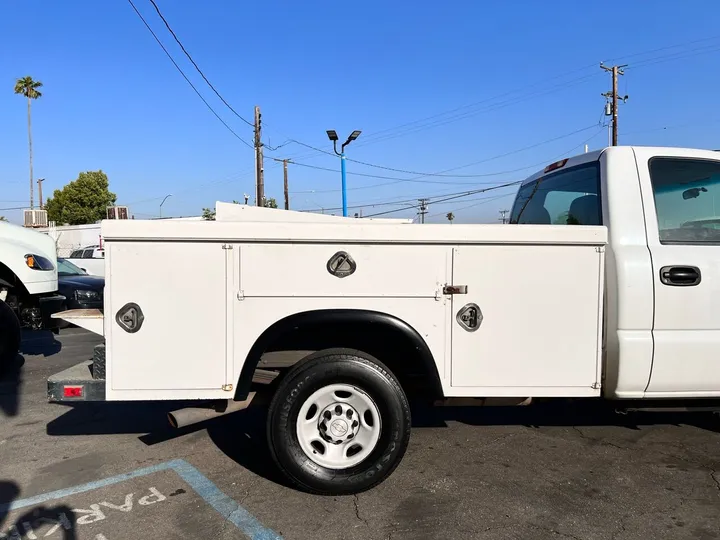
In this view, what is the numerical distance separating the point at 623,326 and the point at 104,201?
5779 cm

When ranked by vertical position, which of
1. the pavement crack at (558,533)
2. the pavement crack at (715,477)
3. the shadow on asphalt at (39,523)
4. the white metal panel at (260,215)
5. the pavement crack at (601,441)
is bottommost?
the shadow on asphalt at (39,523)

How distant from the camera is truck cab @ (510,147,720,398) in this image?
10.9ft

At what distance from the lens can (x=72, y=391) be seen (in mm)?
3260

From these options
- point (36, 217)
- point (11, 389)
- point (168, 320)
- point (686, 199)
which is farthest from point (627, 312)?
point (36, 217)

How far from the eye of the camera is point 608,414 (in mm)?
4824

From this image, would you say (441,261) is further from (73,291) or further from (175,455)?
(73,291)

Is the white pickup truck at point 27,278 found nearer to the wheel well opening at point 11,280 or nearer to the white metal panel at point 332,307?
the wheel well opening at point 11,280

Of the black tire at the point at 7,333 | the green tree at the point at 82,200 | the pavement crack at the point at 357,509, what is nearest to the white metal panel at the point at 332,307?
the pavement crack at the point at 357,509

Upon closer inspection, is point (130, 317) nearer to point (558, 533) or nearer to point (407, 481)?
point (407, 481)

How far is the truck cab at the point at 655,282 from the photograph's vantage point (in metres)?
3.33

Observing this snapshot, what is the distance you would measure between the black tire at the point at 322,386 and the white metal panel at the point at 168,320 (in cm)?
42

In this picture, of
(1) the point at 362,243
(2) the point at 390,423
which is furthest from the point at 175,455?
(1) the point at 362,243

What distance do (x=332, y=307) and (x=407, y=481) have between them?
52.9 inches

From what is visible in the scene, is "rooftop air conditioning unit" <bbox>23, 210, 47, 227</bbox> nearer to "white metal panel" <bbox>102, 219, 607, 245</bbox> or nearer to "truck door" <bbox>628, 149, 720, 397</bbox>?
"white metal panel" <bbox>102, 219, 607, 245</bbox>
